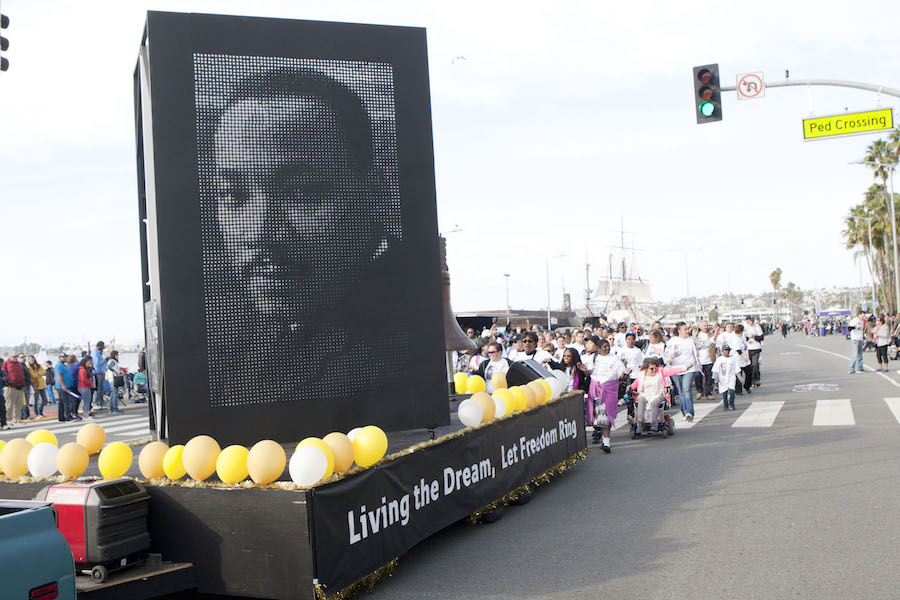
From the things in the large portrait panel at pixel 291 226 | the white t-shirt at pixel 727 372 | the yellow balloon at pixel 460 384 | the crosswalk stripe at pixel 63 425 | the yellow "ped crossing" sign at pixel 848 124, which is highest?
the yellow "ped crossing" sign at pixel 848 124

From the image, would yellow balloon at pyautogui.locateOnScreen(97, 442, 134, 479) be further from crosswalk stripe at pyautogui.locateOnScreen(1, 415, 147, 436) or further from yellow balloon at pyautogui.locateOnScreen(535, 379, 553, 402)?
crosswalk stripe at pyautogui.locateOnScreen(1, 415, 147, 436)

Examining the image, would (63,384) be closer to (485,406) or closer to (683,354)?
(683,354)

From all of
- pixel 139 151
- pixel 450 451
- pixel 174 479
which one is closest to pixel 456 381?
pixel 450 451

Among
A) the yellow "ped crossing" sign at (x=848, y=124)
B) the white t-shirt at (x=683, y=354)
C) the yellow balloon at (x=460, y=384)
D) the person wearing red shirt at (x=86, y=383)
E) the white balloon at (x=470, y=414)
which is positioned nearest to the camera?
the white balloon at (x=470, y=414)

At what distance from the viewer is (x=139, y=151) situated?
8.89 meters

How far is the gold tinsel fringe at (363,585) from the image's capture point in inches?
197

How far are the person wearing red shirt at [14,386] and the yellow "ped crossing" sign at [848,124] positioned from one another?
64.4 ft

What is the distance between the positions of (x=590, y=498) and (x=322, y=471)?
4.31 metres

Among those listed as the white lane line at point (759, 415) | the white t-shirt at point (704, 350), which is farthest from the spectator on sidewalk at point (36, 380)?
the white lane line at point (759, 415)

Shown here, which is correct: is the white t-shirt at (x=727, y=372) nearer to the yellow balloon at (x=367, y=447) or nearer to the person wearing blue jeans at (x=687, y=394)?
the person wearing blue jeans at (x=687, y=394)

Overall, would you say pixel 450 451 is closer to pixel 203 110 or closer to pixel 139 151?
pixel 203 110

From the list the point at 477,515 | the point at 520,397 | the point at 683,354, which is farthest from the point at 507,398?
the point at 683,354

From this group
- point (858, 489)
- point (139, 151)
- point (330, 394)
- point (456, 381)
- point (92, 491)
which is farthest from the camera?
point (456, 381)

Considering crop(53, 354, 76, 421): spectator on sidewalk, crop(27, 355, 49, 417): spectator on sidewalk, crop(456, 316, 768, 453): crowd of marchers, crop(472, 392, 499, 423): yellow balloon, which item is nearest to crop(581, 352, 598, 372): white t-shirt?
crop(456, 316, 768, 453): crowd of marchers
